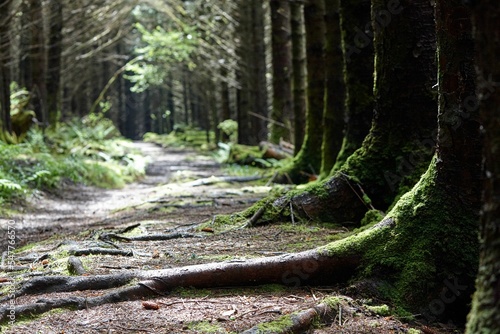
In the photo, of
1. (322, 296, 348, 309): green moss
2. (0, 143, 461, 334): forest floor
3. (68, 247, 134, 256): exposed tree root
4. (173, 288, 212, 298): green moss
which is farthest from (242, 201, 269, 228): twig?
(322, 296, 348, 309): green moss

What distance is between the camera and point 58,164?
12.7 metres

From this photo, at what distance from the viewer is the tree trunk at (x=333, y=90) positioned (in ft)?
28.4

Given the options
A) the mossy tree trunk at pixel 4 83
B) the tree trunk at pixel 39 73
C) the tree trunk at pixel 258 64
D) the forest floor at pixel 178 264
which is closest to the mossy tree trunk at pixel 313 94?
the forest floor at pixel 178 264

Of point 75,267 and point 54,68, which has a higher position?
point 54,68

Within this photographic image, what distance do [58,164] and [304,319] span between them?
1069 centimetres

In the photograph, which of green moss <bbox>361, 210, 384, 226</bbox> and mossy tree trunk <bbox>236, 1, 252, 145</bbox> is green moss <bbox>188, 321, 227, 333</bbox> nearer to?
green moss <bbox>361, 210, 384, 226</bbox>

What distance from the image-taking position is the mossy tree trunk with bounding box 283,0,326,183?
33.2 feet

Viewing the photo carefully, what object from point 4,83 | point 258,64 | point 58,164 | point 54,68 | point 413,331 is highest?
point 54,68

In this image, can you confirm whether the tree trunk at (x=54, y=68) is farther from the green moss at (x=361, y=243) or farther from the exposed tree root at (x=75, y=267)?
the green moss at (x=361, y=243)

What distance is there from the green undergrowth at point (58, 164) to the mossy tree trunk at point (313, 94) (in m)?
5.18

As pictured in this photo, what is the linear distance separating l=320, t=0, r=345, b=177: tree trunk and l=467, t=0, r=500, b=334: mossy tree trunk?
21.6ft

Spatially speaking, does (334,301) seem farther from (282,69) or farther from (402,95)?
(282,69)

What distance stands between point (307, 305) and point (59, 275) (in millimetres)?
1960

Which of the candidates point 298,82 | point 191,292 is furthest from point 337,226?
point 298,82
